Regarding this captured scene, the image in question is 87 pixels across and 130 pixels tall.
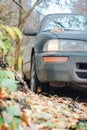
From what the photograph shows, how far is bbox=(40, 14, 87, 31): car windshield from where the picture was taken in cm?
713

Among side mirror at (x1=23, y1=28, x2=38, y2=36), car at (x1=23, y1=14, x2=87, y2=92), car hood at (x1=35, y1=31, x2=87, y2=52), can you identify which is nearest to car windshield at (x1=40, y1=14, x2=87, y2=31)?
side mirror at (x1=23, y1=28, x2=38, y2=36)

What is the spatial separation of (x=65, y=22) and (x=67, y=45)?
1.32 m

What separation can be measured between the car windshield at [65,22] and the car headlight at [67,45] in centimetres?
89

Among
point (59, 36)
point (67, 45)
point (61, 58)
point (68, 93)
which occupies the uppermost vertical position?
point (59, 36)

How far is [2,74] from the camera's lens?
11.3 feet

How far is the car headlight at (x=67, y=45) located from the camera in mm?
6094

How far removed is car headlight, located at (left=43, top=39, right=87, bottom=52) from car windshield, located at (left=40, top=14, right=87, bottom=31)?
0.89 m

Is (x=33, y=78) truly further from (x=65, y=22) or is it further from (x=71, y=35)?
(x=65, y=22)

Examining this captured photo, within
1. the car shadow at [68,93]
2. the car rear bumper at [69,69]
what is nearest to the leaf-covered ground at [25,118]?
the car rear bumper at [69,69]

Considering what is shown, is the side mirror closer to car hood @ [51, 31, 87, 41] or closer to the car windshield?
the car windshield

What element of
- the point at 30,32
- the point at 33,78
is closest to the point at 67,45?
the point at 33,78

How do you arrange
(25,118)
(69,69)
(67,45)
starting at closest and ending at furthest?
(25,118), (69,69), (67,45)

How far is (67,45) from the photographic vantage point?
6125mm

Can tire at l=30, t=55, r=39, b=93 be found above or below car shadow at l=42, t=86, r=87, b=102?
above
